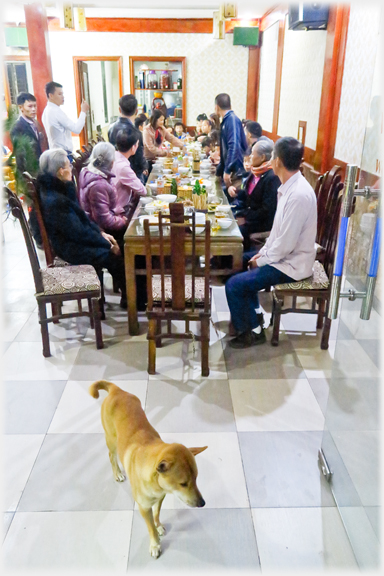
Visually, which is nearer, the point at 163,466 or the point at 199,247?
the point at 163,466

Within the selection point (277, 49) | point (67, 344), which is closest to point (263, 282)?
point (67, 344)

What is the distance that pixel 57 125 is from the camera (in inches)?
212

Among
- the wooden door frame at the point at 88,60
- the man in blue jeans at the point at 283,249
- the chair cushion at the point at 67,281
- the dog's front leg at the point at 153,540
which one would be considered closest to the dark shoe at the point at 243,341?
the man in blue jeans at the point at 283,249

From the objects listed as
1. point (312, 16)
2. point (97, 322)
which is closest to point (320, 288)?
point (97, 322)

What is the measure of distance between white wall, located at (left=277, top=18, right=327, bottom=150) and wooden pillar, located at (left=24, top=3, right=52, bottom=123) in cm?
332

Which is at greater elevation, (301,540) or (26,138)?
(26,138)

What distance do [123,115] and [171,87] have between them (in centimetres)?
497

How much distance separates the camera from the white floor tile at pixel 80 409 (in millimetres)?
2006

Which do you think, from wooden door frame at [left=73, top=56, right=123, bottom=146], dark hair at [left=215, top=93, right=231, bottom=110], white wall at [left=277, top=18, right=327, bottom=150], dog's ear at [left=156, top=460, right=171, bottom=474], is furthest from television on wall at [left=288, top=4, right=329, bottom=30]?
wooden door frame at [left=73, top=56, right=123, bottom=146]

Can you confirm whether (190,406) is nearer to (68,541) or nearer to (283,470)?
(283,470)

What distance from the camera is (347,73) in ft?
11.9

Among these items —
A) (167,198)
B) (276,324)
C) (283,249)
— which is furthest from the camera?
(167,198)

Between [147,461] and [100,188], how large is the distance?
2.04 m

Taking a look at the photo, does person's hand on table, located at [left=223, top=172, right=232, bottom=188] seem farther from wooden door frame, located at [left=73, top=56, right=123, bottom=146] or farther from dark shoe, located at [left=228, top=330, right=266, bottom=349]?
wooden door frame, located at [left=73, top=56, right=123, bottom=146]
